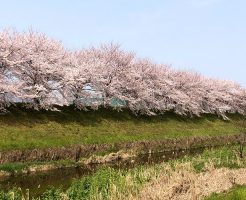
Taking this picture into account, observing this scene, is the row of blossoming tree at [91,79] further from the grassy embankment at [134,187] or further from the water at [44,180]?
the grassy embankment at [134,187]

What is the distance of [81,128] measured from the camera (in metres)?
45.7

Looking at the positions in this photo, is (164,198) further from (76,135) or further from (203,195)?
(76,135)

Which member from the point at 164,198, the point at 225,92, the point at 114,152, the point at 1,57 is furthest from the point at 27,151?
the point at 225,92

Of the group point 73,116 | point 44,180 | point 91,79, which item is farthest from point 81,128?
point 44,180

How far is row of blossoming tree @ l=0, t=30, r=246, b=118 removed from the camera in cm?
4375

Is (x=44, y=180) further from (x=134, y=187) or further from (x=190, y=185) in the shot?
(x=190, y=185)

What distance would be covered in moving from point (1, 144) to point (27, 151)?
2.33 m

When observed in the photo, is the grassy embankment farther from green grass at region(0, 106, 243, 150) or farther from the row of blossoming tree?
the row of blossoming tree

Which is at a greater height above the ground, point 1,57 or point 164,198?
point 1,57

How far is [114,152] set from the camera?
39281 millimetres

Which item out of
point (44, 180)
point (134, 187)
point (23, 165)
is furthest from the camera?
point (23, 165)

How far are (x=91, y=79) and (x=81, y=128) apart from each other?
36.5 ft

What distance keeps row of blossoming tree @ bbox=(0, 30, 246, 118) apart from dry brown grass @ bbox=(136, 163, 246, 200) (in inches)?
954

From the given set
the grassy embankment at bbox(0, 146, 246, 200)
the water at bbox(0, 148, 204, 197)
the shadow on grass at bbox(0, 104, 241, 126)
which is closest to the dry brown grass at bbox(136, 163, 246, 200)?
the grassy embankment at bbox(0, 146, 246, 200)
